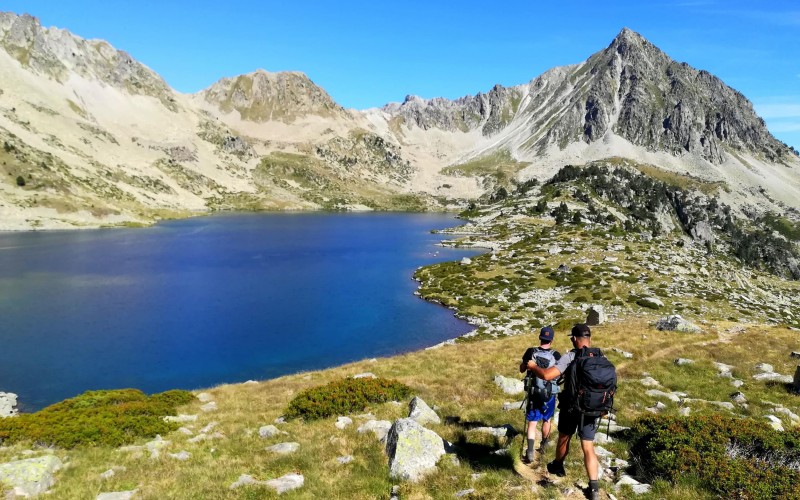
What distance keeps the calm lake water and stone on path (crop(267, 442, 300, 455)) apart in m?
26.8

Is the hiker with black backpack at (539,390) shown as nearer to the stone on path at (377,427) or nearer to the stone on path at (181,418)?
the stone on path at (377,427)

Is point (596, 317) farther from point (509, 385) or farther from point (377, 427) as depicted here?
point (377, 427)

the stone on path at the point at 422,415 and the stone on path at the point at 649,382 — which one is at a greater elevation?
the stone on path at the point at 422,415

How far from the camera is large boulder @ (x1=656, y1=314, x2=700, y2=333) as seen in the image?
113ft

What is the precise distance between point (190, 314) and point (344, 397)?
46.1 m

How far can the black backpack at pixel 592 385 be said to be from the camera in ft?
34.8

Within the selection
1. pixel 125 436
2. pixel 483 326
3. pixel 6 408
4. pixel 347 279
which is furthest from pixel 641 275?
pixel 6 408

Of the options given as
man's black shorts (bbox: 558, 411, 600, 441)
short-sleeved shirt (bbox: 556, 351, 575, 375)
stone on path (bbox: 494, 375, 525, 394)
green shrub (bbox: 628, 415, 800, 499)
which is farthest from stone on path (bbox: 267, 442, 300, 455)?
green shrub (bbox: 628, 415, 800, 499)

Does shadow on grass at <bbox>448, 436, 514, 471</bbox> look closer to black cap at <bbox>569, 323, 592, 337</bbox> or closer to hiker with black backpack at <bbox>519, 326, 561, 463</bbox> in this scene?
hiker with black backpack at <bbox>519, 326, 561, 463</bbox>

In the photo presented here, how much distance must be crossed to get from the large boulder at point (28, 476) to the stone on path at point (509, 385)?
18.0m

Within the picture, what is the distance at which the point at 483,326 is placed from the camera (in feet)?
180

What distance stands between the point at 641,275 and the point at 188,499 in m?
73.1

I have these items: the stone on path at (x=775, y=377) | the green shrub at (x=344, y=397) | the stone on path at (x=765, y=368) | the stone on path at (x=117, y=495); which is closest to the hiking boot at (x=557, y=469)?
the green shrub at (x=344, y=397)

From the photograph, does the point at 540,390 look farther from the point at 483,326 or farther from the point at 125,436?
the point at 483,326
